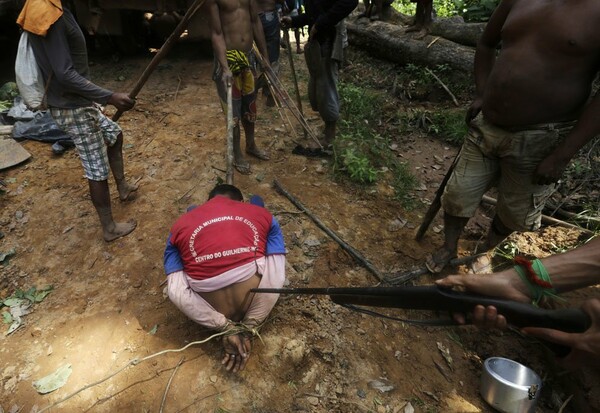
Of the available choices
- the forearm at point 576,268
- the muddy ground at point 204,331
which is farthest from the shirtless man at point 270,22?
the forearm at point 576,268

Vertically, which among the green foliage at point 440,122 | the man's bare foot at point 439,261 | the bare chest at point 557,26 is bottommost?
the man's bare foot at point 439,261

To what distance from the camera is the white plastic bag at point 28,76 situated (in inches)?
121

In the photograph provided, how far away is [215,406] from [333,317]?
114 cm

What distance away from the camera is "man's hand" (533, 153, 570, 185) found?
264cm

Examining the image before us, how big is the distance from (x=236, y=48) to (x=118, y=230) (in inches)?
100

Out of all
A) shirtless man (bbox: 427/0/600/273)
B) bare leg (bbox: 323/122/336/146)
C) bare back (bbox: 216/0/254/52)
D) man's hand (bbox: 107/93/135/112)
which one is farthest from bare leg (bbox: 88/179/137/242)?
shirtless man (bbox: 427/0/600/273)

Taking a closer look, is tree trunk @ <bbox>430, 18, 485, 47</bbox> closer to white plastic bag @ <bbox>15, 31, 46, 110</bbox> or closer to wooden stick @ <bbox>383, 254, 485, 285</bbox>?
wooden stick @ <bbox>383, 254, 485, 285</bbox>

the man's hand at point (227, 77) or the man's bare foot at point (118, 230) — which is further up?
the man's hand at point (227, 77)

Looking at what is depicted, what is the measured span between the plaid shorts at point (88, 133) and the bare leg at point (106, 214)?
0.31 feet

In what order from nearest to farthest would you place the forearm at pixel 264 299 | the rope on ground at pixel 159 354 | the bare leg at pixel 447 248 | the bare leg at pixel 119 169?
1. the rope on ground at pixel 159 354
2. the forearm at pixel 264 299
3. the bare leg at pixel 447 248
4. the bare leg at pixel 119 169

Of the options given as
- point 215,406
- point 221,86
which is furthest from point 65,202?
point 215,406

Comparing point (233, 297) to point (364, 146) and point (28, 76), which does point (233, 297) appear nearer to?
point (28, 76)

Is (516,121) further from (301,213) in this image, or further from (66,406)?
(66,406)

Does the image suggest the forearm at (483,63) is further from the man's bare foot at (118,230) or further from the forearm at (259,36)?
the man's bare foot at (118,230)
